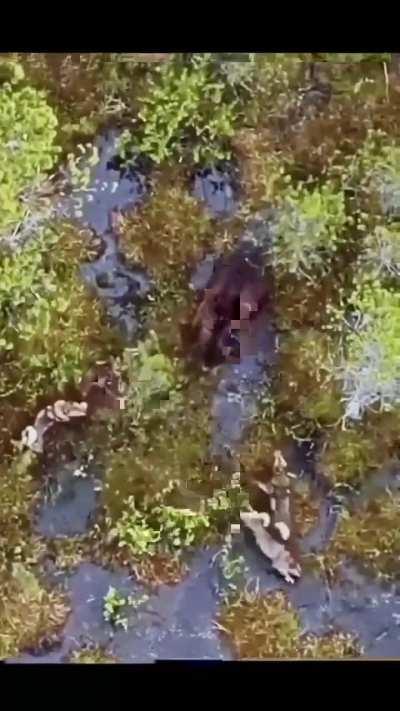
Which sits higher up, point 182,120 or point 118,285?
point 182,120

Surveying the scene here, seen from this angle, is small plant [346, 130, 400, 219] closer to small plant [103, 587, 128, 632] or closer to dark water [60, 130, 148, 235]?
dark water [60, 130, 148, 235]

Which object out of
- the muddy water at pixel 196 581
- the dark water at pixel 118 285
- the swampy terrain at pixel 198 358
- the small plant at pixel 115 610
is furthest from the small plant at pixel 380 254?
the small plant at pixel 115 610

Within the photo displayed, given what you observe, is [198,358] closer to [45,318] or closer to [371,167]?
[45,318]

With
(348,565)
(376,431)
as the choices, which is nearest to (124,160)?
(376,431)

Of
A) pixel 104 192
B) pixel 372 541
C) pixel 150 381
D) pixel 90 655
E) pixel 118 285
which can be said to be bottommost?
pixel 90 655

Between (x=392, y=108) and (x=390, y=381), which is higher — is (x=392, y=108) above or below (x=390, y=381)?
above

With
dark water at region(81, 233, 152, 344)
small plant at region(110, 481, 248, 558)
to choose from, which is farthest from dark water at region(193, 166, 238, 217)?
small plant at region(110, 481, 248, 558)

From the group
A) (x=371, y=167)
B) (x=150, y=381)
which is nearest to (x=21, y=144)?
(x=150, y=381)
